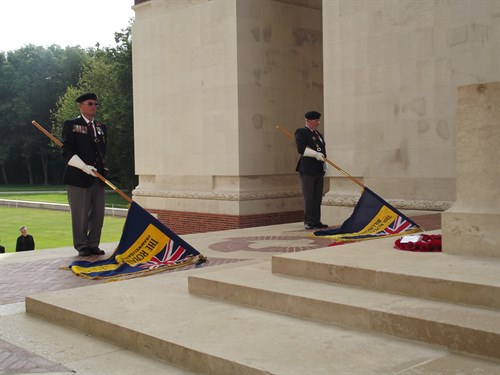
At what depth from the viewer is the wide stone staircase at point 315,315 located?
3730 millimetres

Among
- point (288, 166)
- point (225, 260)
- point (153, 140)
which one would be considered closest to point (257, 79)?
point (288, 166)

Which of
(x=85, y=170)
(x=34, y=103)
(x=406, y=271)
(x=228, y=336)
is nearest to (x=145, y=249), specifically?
(x=85, y=170)

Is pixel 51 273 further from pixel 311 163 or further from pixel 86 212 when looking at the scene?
pixel 311 163

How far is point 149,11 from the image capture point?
52.6 ft

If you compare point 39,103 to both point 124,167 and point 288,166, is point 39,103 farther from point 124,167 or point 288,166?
point 288,166

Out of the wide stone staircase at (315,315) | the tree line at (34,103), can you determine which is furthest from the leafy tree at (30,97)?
the wide stone staircase at (315,315)

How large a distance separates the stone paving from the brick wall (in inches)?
102

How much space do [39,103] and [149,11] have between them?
53402 millimetres

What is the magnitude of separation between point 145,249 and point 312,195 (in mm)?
3929

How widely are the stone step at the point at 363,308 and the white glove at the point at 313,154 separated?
478 cm

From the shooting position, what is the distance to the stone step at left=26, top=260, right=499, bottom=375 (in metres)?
3.64

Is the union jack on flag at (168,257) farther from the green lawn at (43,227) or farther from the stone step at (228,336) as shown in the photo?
the green lawn at (43,227)

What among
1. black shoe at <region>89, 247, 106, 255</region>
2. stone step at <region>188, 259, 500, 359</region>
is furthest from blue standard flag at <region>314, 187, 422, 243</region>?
stone step at <region>188, 259, 500, 359</region>

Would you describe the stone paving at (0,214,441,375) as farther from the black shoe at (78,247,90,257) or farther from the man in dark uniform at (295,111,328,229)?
the man in dark uniform at (295,111,328,229)
